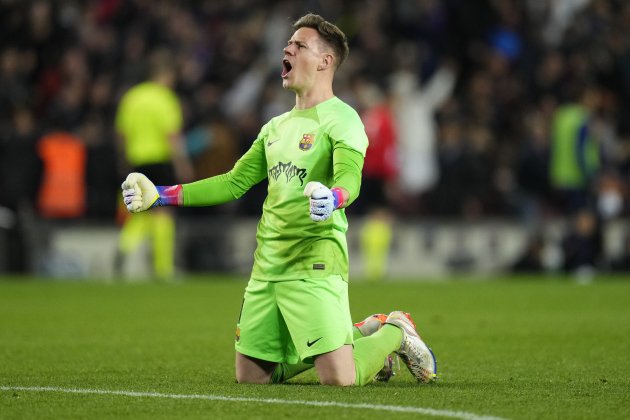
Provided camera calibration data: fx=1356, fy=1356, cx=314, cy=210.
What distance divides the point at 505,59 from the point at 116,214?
294 inches

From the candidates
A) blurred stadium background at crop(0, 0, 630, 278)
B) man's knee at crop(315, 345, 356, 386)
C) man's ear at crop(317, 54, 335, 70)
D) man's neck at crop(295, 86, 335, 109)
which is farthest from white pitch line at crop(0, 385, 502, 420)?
blurred stadium background at crop(0, 0, 630, 278)

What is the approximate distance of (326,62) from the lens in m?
7.14

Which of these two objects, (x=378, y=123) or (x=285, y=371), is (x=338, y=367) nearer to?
(x=285, y=371)

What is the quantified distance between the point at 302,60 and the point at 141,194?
43.3 inches

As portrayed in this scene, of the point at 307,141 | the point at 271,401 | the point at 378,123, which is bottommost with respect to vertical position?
the point at 271,401

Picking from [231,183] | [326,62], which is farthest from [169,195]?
[326,62]

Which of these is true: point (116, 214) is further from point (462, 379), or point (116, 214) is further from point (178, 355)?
point (462, 379)

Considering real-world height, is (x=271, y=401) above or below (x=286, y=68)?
below

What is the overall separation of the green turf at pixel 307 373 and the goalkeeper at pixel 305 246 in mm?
192

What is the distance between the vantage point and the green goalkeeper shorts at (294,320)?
22.3 ft

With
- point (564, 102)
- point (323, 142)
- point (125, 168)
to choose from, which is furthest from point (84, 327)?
point (564, 102)

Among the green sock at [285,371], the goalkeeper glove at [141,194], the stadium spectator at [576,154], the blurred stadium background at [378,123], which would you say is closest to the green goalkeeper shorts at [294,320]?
the green sock at [285,371]

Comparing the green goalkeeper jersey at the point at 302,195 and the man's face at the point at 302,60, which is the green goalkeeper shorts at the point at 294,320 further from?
the man's face at the point at 302,60

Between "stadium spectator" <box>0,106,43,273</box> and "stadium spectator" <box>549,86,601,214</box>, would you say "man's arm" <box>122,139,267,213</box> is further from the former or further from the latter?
"stadium spectator" <box>549,86,601,214</box>
